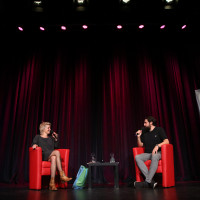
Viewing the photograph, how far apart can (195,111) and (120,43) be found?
7.59ft

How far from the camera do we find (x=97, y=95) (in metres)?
4.47

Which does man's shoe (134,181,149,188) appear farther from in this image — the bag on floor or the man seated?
the bag on floor

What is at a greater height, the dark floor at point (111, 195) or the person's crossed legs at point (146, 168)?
the person's crossed legs at point (146, 168)

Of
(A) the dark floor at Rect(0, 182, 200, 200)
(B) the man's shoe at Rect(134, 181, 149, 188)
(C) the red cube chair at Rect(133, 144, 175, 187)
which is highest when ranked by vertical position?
(C) the red cube chair at Rect(133, 144, 175, 187)

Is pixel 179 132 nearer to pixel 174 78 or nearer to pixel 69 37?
pixel 174 78

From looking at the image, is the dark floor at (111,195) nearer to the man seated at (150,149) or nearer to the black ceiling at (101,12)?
the man seated at (150,149)

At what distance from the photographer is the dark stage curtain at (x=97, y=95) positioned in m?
4.01

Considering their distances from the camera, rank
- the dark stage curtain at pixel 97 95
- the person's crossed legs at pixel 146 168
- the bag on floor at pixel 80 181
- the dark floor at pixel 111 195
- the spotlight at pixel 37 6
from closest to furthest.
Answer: the dark floor at pixel 111 195
the person's crossed legs at pixel 146 168
the bag on floor at pixel 80 181
the spotlight at pixel 37 6
the dark stage curtain at pixel 97 95

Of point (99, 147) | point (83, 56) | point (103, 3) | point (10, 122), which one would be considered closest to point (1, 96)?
point (10, 122)

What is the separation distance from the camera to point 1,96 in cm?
428

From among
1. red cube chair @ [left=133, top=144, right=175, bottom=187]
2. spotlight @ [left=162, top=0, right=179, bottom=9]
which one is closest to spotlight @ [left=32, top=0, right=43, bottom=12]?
spotlight @ [left=162, top=0, right=179, bottom=9]

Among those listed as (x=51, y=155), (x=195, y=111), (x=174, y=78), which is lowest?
(x=51, y=155)

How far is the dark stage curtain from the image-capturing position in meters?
4.01

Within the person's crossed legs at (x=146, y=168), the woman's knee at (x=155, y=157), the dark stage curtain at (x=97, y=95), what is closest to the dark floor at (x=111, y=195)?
the person's crossed legs at (x=146, y=168)
